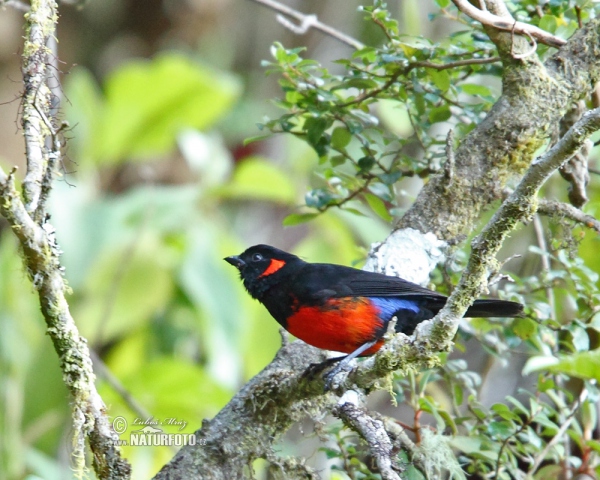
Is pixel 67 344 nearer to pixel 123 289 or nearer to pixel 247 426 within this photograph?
pixel 247 426

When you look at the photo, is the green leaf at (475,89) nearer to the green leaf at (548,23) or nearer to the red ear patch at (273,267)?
the green leaf at (548,23)

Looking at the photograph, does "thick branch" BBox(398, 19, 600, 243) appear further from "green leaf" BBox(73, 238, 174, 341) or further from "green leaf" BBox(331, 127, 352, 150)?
"green leaf" BBox(73, 238, 174, 341)

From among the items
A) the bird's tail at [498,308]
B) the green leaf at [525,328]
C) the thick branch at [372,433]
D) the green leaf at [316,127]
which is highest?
the green leaf at [316,127]

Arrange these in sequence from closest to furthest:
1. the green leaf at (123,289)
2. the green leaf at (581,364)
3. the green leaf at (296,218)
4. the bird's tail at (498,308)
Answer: the green leaf at (581,364) → the bird's tail at (498,308) → the green leaf at (296,218) → the green leaf at (123,289)

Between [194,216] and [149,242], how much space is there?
39 centimetres

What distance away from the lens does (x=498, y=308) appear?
9.12ft

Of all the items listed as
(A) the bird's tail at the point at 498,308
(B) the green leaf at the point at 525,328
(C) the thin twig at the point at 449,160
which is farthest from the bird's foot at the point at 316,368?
(C) the thin twig at the point at 449,160

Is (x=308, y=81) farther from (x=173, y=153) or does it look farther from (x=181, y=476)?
(x=173, y=153)

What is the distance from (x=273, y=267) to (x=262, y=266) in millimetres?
54

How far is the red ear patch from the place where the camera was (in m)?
3.49

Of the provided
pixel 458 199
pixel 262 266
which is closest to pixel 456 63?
pixel 458 199

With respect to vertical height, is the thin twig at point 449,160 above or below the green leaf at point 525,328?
above

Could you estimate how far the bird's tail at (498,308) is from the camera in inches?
108

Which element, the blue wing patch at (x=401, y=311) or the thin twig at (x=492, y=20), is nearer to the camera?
the thin twig at (x=492, y=20)
